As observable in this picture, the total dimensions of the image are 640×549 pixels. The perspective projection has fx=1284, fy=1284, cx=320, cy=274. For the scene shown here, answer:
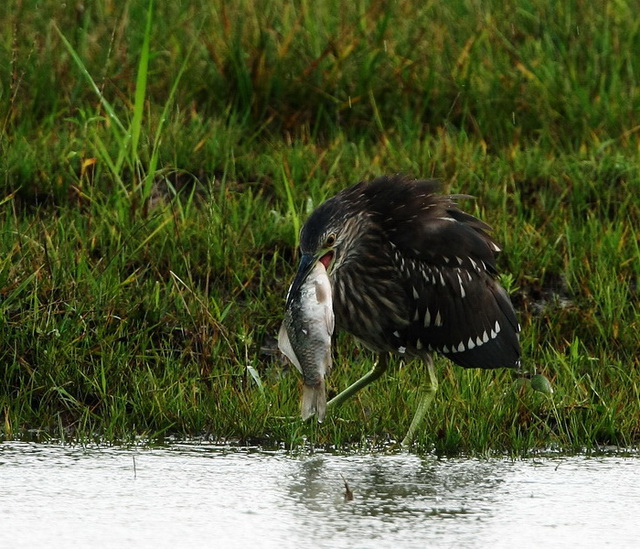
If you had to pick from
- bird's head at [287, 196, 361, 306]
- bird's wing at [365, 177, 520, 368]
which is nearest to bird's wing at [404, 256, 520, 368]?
bird's wing at [365, 177, 520, 368]

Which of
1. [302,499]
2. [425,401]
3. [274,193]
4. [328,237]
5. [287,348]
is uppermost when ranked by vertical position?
[274,193]

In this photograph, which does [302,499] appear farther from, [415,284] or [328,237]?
[415,284]

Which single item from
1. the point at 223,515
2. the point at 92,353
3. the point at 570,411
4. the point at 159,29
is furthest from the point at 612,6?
the point at 223,515

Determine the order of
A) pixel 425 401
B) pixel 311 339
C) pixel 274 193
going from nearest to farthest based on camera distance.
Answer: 1. pixel 311 339
2. pixel 425 401
3. pixel 274 193

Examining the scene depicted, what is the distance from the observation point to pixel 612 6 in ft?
25.4

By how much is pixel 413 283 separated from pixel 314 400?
94cm

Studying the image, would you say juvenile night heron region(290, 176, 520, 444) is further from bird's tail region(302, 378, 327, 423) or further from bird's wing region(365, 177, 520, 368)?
bird's tail region(302, 378, 327, 423)

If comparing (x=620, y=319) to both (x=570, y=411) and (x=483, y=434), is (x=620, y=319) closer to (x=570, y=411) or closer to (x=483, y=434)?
(x=570, y=411)

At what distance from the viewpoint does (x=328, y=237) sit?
472 centimetres

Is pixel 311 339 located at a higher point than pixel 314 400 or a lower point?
higher

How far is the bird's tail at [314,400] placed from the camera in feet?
13.8

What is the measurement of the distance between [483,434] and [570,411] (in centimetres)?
41

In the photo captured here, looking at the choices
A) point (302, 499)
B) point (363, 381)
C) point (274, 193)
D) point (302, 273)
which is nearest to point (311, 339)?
point (302, 273)

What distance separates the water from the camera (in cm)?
340
